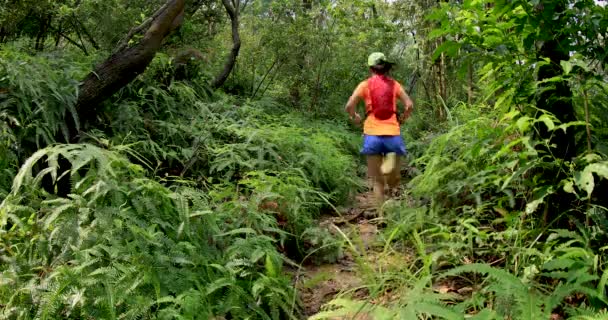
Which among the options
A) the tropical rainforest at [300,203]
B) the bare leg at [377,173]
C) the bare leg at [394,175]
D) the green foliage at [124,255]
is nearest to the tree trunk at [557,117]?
the tropical rainforest at [300,203]

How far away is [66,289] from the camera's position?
2.88 metres

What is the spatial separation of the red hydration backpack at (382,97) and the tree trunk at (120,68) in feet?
10.2

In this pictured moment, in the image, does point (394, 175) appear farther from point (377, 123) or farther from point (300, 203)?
point (300, 203)

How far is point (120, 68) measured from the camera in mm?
6441

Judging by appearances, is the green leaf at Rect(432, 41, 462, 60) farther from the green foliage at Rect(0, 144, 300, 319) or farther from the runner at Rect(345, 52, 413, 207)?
the runner at Rect(345, 52, 413, 207)

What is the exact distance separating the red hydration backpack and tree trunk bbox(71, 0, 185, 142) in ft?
10.2

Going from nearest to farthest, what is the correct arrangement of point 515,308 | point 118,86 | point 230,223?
point 515,308 < point 230,223 < point 118,86

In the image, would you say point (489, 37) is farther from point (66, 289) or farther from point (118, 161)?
point (66, 289)

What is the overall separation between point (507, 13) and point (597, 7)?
0.56m

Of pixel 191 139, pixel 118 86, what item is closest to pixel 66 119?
pixel 118 86

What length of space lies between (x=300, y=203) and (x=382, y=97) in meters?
1.67

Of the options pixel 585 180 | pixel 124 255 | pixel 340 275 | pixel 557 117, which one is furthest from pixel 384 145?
pixel 124 255

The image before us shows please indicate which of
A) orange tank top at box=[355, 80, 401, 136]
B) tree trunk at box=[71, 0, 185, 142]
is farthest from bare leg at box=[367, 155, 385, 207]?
tree trunk at box=[71, 0, 185, 142]

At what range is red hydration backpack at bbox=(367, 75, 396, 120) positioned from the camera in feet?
18.7
